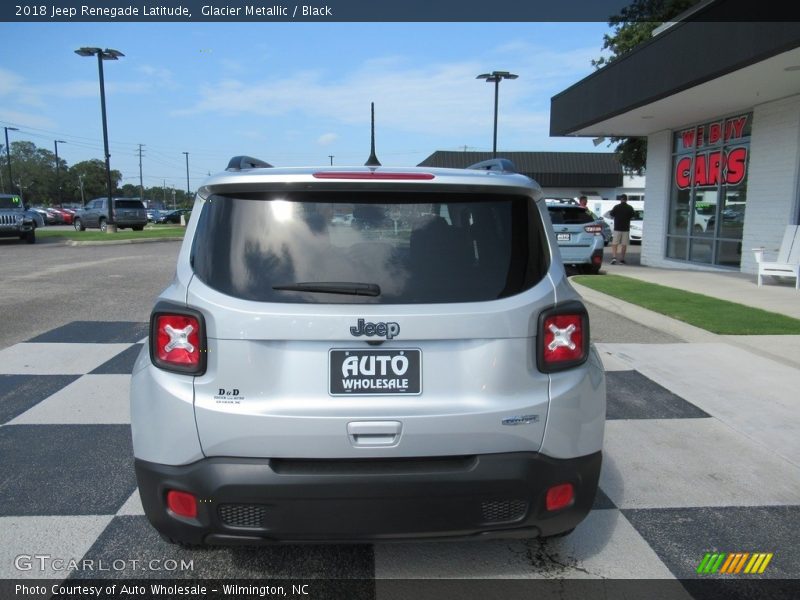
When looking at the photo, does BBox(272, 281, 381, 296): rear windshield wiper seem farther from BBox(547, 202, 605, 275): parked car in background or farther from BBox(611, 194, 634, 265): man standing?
BBox(611, 194, 634, 265): man standing

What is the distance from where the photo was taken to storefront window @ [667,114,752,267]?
571 inches

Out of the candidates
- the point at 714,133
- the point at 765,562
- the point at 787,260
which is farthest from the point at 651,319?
the point at 714,133

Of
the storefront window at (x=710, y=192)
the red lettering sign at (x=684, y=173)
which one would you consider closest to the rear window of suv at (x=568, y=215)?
the storefront window at (x=710, y=192)

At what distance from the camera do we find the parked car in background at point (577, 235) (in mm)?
14602

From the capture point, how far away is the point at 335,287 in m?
2.44

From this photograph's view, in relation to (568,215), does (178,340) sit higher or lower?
lower

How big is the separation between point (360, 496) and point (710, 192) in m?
15.8

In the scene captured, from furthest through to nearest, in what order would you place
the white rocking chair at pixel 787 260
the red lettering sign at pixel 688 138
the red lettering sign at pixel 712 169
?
1. the red lettering sign at pixel 688 138
2. the red lettering sign at pixel 712 169
3. the white rocking chair at pixel 787 260

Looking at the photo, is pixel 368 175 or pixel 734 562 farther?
pixel 734 562

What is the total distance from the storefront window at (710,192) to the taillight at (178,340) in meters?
14.7

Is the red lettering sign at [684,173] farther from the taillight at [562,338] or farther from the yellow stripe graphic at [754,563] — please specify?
the taillight at [562,338]

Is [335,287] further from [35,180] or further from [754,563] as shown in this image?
[35,180]

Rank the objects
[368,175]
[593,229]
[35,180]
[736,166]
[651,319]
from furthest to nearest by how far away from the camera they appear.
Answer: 1. [35,180]
2. [593,229]
3. [736,166]
4. [651,319]
5. [368,175]

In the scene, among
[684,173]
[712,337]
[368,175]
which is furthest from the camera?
[684,173]
